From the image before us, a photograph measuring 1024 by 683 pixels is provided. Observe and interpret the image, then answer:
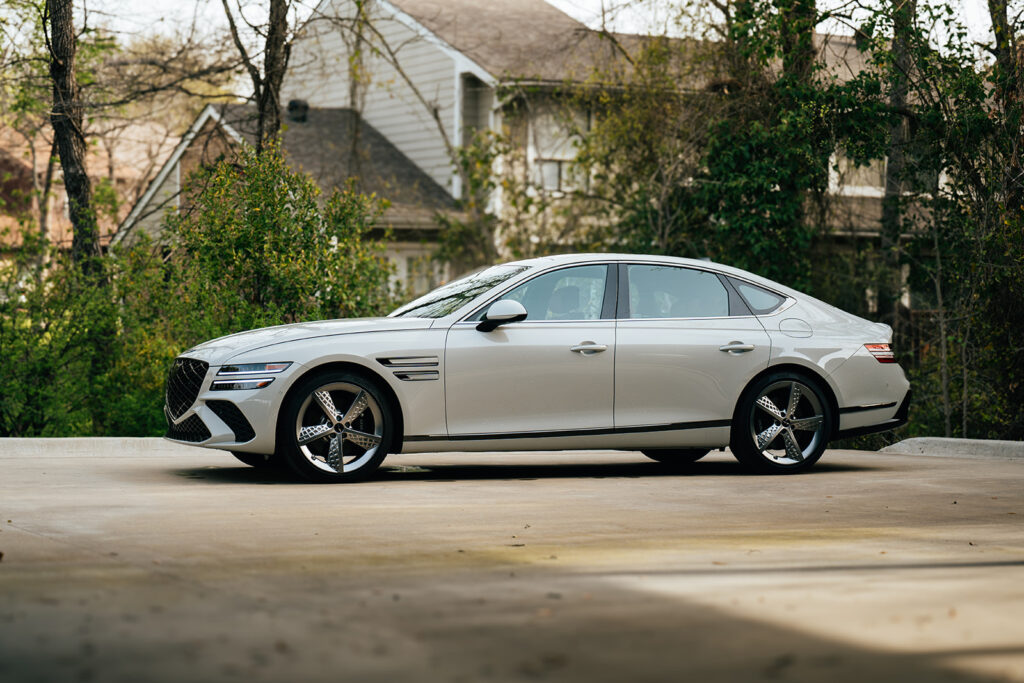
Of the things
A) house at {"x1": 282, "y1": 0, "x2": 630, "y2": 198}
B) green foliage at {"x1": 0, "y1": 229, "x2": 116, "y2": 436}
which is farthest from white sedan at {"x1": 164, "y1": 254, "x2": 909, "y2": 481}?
house at {"x1": 282, "y1": 0, "x2": 630, "y2": 198}

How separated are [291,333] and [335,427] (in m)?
0.74

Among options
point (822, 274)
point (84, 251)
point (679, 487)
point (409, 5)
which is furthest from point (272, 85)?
point (409, 5)

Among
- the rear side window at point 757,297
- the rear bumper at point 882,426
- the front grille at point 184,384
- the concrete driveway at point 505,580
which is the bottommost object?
the concrete driveway at point 505,580

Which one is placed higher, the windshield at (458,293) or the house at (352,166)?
the house at (352,166)

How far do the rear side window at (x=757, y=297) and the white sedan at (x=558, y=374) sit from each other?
2 cm

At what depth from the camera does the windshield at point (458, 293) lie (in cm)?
1025

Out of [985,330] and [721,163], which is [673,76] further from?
[985,330]

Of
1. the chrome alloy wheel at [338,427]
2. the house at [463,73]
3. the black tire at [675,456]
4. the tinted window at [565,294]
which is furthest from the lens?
the house at [463,73]

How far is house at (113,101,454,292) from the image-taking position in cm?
2809

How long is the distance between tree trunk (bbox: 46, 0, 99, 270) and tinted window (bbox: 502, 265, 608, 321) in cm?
781

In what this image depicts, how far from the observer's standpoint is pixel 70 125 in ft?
55.8

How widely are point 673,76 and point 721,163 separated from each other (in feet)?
6.65

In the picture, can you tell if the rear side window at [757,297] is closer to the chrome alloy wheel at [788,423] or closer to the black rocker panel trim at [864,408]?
the chrome alloy wheel at [788,423]

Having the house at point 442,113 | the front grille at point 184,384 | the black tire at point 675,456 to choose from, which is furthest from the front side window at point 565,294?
the house at point 442,113
